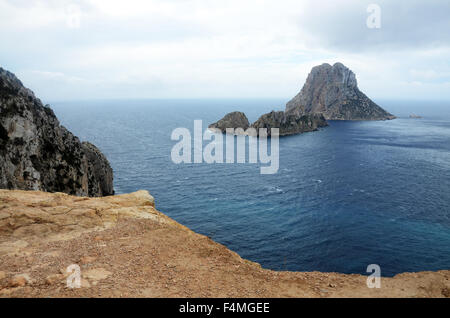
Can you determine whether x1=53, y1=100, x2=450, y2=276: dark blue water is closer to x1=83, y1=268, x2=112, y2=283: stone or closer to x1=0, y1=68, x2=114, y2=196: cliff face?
x1=0, y1=68, x2=114, y2=196: cliff face

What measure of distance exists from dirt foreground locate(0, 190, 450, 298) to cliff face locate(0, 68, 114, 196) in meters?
24.8

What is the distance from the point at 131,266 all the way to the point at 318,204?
60.4 meters

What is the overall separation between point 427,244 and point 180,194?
54523 millimetres

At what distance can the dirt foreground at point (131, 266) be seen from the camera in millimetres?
14484

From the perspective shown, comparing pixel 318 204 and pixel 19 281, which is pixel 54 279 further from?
pixel 318 204

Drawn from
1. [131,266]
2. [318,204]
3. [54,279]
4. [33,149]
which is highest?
[33,149]

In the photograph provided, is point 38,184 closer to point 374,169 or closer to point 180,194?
point 180,194

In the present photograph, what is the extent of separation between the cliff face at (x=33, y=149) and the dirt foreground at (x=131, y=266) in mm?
24776

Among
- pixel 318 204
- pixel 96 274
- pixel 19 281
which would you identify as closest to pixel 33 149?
pixel 19 281

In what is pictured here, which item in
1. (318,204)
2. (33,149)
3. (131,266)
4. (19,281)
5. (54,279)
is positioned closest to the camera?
(19,281)

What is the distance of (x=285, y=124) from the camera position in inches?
7844

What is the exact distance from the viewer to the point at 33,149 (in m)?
47.7

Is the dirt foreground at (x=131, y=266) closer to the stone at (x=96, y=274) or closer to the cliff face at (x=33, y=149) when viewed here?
the stone at (x=96, y=274)

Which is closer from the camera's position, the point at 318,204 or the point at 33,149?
the point at 33,149
